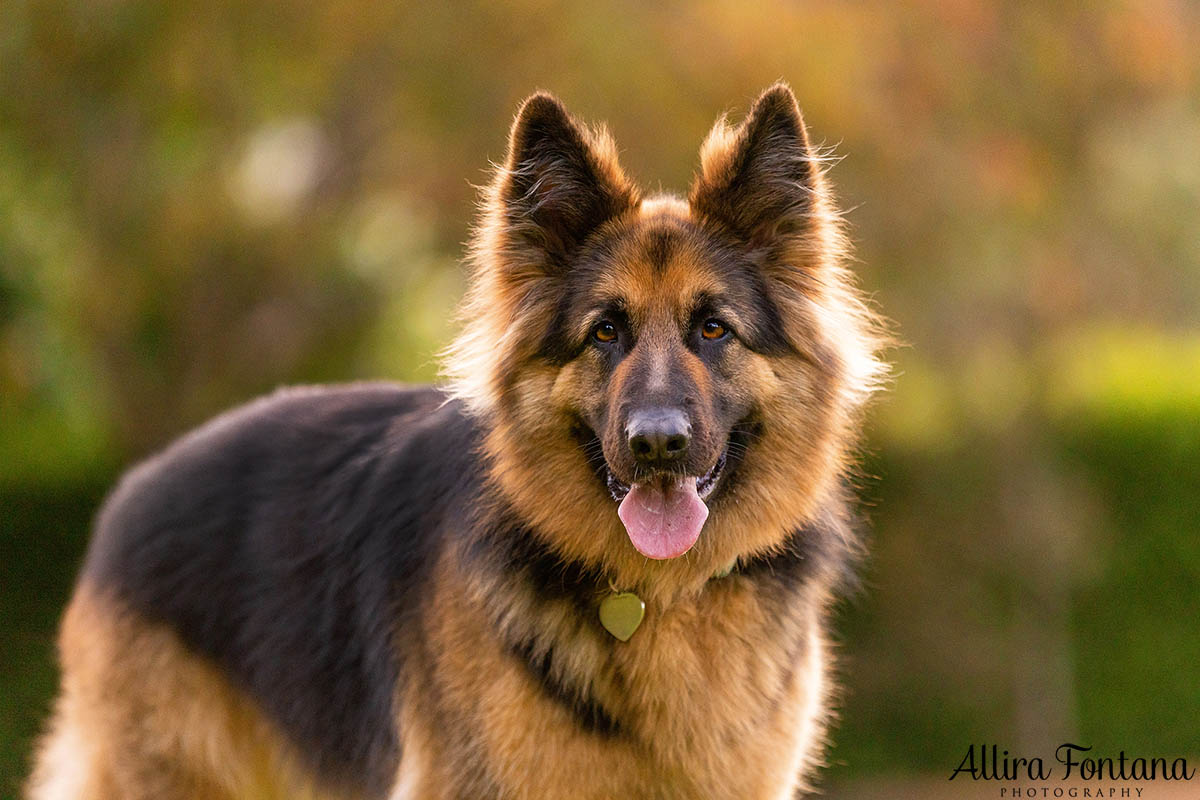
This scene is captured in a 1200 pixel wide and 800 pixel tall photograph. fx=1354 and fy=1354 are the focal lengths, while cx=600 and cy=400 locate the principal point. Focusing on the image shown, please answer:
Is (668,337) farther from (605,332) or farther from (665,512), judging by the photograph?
(665,512)

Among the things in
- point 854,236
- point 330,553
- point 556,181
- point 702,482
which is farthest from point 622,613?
point 854,236

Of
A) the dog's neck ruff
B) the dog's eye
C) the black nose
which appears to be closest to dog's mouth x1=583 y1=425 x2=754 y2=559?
the black nose

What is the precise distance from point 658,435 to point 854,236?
29.4ft

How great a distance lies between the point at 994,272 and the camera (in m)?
13.0

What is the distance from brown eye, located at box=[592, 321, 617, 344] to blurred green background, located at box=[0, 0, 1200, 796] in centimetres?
679

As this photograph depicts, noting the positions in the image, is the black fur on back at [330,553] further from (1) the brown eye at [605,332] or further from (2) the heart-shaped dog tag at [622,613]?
(1) the brown eye at [605,332]

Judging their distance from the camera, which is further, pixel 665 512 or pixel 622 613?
pixel 622 613

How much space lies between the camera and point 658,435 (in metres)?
3.83

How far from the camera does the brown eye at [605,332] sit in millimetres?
4258

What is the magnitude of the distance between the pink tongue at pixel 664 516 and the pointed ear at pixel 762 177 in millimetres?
931

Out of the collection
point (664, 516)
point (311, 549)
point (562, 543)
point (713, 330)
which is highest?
point (713, 330)

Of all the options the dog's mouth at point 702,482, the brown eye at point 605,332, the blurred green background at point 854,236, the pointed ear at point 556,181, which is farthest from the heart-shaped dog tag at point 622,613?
the blurred green background at point 854,236

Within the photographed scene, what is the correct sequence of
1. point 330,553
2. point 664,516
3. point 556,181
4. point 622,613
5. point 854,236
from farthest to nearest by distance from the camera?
1. point 854,236
2. point 330,553
3. point 556,181
4. point 622,613
5. point 664,516

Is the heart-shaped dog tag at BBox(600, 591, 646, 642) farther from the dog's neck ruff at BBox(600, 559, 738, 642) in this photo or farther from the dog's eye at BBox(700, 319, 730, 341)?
the dog's eye at BBox(700, 319, 730, 341)
